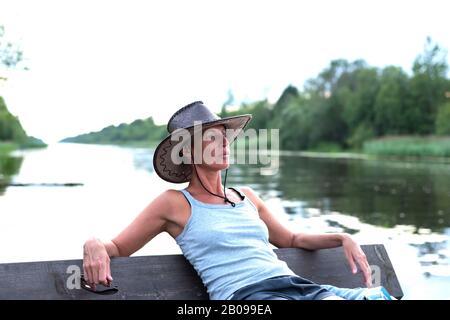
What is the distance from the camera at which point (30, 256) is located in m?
6.86

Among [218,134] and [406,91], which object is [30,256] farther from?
[406,91]

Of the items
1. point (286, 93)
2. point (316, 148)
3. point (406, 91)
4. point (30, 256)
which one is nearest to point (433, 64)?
point (406, 91)

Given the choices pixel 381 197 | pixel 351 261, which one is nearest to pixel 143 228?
pixel 351 261

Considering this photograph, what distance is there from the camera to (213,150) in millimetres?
2832

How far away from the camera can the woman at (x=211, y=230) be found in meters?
2.59

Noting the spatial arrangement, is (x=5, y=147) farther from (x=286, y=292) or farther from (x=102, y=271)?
(x=286, y=292)

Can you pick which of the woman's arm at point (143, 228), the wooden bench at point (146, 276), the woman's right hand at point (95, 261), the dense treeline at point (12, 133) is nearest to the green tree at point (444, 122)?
the dense treeline at point (12, 133)

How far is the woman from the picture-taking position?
2.59 metres

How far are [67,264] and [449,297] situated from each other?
3486mm

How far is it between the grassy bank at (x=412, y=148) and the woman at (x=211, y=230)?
4128cm

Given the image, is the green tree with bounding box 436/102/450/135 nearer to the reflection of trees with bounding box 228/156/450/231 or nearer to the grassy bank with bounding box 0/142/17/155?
the grassy bank with bounding box 0/142/17/155

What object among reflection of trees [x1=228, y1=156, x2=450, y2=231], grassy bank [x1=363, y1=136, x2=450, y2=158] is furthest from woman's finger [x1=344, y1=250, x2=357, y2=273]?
grassy bank [x1=363, y1=136, x2=450, y2=158]

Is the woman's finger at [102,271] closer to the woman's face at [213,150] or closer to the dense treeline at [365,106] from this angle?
the woman's face at [213,150]

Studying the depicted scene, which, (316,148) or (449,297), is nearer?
(449,297)
